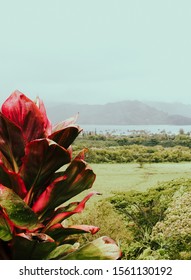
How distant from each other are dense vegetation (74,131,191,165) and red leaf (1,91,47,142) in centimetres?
838

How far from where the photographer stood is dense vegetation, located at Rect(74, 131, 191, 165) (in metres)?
9.66

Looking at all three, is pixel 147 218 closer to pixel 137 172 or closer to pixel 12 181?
pixel 137 172

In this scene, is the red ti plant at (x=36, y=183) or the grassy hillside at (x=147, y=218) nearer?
the red ti plant at (x=36, y=183)

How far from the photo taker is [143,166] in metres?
9.78

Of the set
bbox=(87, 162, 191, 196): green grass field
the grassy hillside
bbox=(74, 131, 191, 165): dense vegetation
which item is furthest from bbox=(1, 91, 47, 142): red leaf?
bbox=(87, 162, 191, 196): green grass field

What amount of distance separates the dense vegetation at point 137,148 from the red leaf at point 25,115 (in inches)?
330

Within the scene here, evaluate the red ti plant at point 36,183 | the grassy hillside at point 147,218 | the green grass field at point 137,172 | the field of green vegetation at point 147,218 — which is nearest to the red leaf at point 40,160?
the red ti plant at point 36,183

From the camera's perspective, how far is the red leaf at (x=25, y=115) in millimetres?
881

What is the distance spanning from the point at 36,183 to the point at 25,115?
0.13 m

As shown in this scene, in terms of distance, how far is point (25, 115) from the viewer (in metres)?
0.88

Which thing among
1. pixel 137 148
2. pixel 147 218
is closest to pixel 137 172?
pixel 137 148

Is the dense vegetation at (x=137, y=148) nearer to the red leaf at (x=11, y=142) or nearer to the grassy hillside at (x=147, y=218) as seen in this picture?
the grassy hillside at (x=147, y=218)
